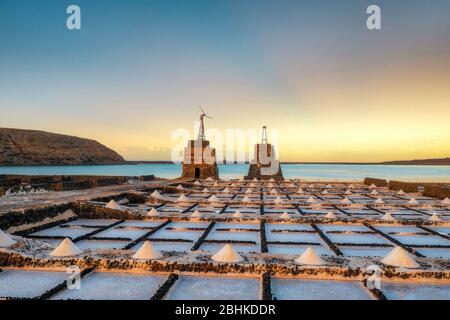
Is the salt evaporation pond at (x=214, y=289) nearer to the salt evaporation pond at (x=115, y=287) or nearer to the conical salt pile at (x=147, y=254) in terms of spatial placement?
the salt evaporation pond at (x=115, y=287)

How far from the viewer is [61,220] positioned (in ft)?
34.5

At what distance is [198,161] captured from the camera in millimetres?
30797

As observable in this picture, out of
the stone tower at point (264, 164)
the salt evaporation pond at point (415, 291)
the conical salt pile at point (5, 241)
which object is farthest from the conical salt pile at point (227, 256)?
the stone tower at point (264, 164)

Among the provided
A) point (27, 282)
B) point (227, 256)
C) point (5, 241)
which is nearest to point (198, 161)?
point (5, 241)

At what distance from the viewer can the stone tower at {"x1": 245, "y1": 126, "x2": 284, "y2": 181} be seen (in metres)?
39.5

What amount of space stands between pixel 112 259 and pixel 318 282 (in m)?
3.51

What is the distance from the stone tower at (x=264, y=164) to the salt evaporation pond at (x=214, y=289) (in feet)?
110

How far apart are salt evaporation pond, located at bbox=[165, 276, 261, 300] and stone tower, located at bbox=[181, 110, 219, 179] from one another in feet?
81.5

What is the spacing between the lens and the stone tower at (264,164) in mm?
39500

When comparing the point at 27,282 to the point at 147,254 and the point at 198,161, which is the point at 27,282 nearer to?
the point at 147,254

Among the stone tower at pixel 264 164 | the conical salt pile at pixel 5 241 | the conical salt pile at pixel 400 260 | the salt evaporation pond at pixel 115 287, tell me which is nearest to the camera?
the salt evaporation pond at pixel 115 287

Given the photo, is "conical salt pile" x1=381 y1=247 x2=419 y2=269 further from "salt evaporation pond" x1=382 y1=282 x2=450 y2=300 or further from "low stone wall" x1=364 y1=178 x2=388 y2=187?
"low stone wall" x1=364 y1=178 x2=388 y2=187
